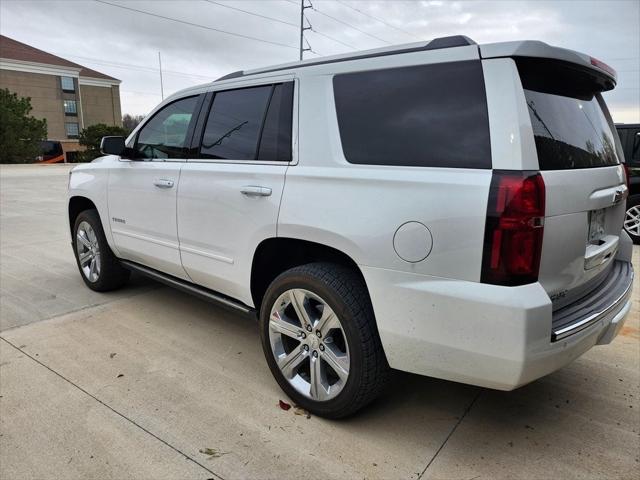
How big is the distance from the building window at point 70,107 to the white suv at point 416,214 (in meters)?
64.3

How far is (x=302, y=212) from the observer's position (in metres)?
2.51

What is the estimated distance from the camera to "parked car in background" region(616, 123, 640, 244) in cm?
781

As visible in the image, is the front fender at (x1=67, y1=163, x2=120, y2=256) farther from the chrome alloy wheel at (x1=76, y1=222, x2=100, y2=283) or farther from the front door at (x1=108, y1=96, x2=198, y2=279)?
the chrome alloy wheel at (x1=76, y1=222, x2=100, y2=283)

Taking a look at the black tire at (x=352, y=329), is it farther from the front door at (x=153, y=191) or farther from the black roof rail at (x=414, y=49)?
the front door at (x=153, y=191)

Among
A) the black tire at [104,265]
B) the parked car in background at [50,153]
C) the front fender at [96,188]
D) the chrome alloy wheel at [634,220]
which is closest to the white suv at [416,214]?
the front fender at [96,188]

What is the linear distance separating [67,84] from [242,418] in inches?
2611

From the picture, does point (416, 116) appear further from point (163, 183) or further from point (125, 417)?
point (125, 417)

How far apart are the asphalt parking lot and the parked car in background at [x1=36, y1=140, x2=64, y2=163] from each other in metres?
38.5

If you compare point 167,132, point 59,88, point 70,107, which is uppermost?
point 59,88

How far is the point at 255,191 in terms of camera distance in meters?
2.78

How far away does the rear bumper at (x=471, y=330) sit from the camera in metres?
1.91

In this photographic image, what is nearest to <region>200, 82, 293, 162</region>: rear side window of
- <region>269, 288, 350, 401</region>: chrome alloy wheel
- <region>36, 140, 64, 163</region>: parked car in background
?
<region>269, 288, 350, 401</region>: chrome alloy wheel

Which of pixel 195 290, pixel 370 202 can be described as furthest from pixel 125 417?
pixel 370 202

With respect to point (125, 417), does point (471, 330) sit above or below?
above
